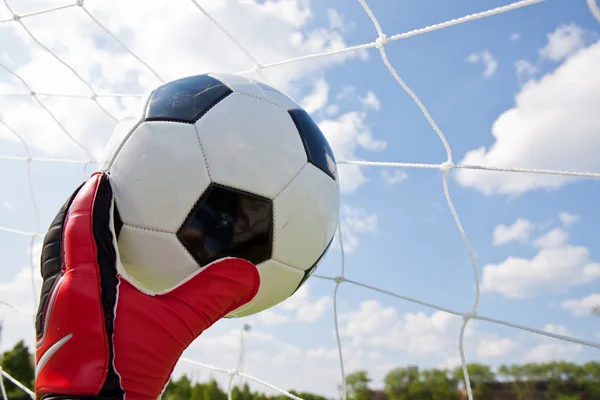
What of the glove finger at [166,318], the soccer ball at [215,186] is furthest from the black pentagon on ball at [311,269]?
the glove finger at [166,318]

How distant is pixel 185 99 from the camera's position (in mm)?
1628

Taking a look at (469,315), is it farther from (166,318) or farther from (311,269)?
(166,318)

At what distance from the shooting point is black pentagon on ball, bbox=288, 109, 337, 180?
5.65 ft

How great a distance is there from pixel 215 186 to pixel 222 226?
122 millimetres

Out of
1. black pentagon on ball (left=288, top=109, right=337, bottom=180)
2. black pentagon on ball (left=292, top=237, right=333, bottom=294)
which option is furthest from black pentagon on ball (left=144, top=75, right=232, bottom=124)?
black pentagon on ball (left=292, top=237, right=333, bottom=294)

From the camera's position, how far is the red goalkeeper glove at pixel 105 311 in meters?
1.13

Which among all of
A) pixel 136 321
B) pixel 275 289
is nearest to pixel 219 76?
pixel 275 289

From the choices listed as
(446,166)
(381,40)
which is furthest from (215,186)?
(381,40)

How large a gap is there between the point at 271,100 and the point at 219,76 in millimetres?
209

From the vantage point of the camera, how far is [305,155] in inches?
66.5

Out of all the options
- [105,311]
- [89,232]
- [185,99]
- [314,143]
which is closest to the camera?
[105,311]

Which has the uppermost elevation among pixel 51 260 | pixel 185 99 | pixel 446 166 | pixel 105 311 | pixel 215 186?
pixel 446 166

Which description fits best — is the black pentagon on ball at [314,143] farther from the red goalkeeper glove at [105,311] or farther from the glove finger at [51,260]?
the glove finger at [51,260]

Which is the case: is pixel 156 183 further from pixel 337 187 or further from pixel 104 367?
pixel 337 187
